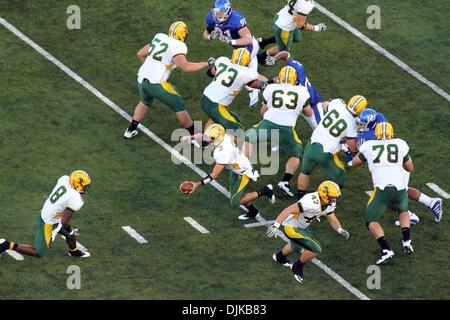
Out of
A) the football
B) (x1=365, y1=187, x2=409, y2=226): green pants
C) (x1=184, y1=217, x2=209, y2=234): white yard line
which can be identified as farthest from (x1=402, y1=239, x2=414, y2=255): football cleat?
the football

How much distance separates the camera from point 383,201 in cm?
2216

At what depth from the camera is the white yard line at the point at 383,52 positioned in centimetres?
2674

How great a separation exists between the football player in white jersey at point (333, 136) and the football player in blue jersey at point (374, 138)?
4.5 inches

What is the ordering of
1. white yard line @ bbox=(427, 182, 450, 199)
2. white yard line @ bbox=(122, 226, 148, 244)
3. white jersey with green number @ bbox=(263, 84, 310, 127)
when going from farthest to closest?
1. white yard line @ bbox=(427, 182, 450, 199)
2. white jersey with green number @ bbox=(263, 84, 310, 127)
3. white yard line @ bbox=(122, 226, 148, 244)

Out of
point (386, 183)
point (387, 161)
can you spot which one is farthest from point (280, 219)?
point (387, 161)

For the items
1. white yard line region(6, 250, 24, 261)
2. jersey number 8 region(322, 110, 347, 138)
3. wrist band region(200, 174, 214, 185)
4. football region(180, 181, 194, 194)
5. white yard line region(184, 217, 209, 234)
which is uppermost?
jersey number 8 region(322, 110, 347, 138)

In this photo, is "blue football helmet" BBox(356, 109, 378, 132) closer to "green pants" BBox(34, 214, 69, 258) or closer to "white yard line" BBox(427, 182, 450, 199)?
"white yard line" BBox(427, 182, 450, 199)

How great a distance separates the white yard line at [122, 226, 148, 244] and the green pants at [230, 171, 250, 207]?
5.50 ft

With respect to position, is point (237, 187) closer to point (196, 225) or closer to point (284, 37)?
point (196, 225)

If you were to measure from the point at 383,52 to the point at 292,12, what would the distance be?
2.30 metres

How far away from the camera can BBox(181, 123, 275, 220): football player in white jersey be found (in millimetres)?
22594

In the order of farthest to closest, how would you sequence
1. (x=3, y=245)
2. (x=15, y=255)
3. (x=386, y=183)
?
(x=386, y=183) < (x=15, y=255) < (x=3, y=245)

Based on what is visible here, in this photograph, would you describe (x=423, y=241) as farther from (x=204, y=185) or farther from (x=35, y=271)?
(x=35, y=271)

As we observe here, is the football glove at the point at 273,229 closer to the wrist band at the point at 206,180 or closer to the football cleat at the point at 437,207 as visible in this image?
the wrist band at the point at 206,180
